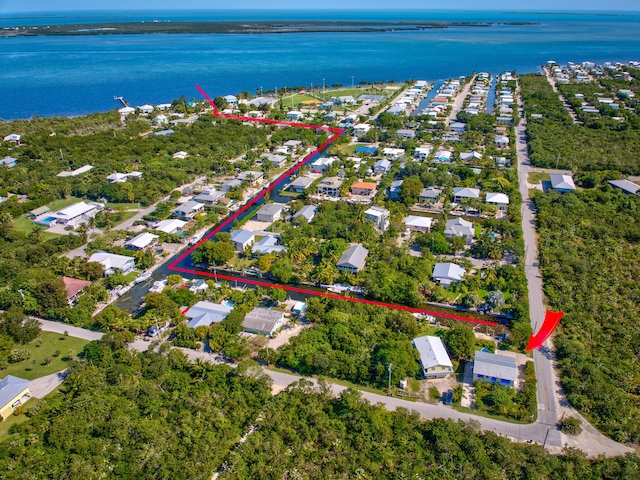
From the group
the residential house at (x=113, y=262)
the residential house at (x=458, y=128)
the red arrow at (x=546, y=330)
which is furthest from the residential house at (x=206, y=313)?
the residential house at (x=458, y=128)

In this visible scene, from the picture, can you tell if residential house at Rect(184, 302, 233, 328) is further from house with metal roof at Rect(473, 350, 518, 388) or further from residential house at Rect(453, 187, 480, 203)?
residential house at Rect(453, 187, 480, 203)

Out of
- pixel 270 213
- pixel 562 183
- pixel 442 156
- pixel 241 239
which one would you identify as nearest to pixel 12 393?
pixel 241 239

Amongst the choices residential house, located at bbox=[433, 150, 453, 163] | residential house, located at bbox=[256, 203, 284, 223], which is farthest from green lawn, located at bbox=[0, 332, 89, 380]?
residential house, located at bbox=[433, 150, 453, 163]

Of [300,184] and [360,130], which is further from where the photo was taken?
[360,130]

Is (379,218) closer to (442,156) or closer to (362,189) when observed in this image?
(362,189)

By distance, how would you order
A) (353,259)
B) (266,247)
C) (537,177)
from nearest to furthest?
(353,259) < (266,247) < (537,177)

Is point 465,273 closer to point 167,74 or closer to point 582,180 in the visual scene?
point 582,180
